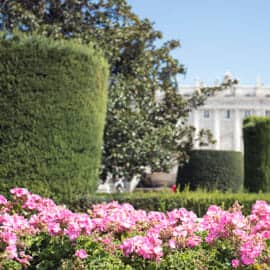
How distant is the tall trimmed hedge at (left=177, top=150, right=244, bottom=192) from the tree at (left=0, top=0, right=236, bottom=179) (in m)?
0.53

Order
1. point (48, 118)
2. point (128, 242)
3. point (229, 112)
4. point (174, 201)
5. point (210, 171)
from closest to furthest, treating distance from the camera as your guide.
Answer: point (128, 242) → point (48, 118) → point (174, 201) → point (210, 171) → point (229, 112)

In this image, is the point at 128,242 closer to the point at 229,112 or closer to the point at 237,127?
the point at 237,127

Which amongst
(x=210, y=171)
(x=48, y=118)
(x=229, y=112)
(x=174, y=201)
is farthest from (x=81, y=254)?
(x=229, y=112)

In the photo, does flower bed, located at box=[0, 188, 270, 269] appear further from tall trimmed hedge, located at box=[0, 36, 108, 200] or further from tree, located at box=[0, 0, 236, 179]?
tree, located at box=[0, 0, 236, 179]

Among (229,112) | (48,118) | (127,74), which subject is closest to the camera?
(48,118)

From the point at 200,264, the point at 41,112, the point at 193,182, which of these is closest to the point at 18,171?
the point at 41,112

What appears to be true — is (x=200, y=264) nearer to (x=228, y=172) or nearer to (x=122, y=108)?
(x=122, y=108)

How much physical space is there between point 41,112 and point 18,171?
1.00 metres

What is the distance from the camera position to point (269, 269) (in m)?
3.32

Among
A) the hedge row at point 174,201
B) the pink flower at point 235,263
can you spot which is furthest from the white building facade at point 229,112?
the pink flower at point 235,263

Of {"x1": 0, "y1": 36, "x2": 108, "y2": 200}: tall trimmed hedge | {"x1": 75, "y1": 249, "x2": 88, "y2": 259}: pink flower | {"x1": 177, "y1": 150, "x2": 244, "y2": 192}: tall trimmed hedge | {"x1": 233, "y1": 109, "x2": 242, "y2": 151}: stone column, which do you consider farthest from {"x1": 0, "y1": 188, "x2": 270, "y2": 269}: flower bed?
{"x1": 233, "y1": 109, "x2": 242, "y2": 151}: stone column

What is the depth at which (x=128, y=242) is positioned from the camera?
330 centimetres

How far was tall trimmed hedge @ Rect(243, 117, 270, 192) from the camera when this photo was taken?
13.6 m

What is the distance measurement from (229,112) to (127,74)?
162ft
